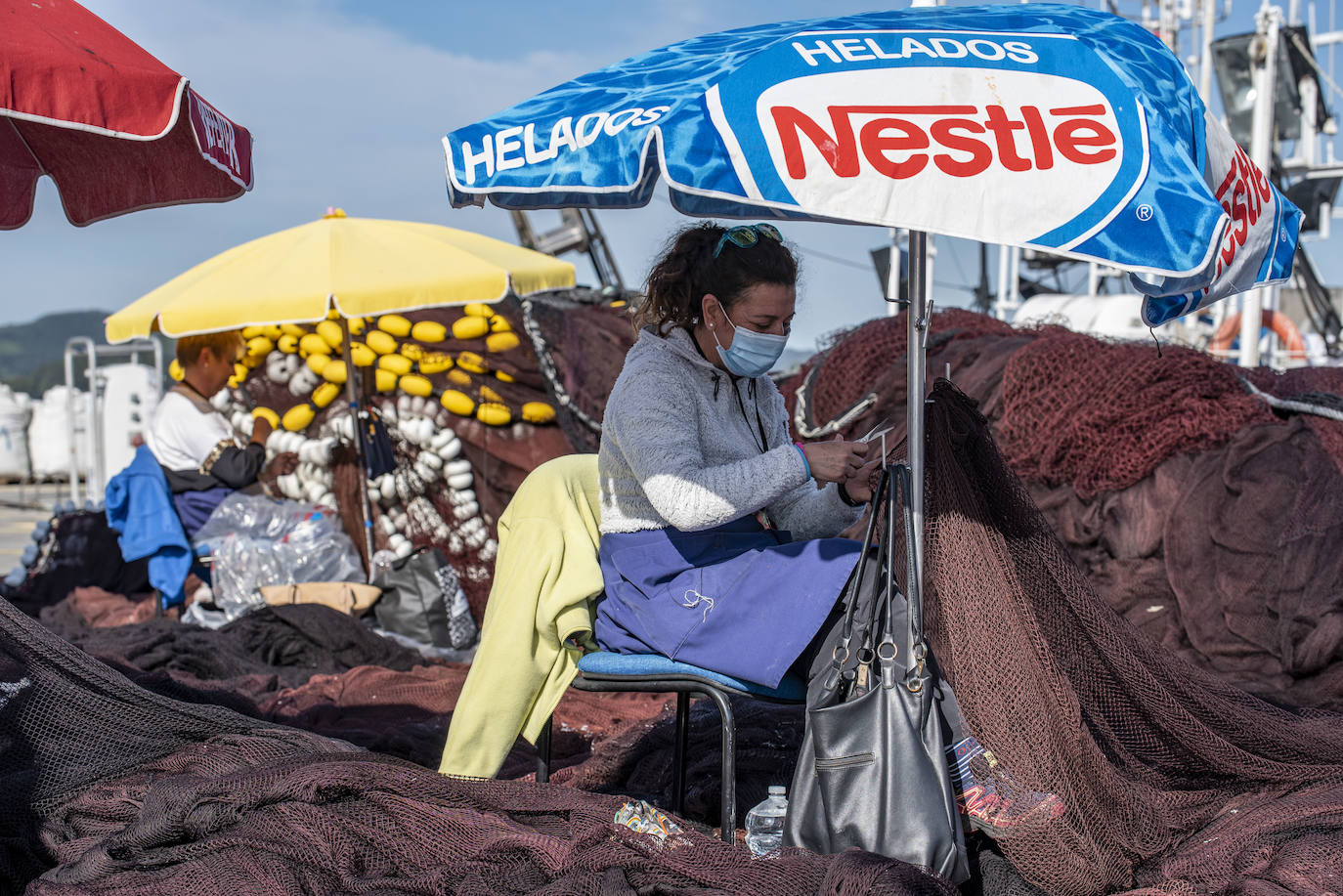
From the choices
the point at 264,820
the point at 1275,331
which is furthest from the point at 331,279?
the point at 1275,331

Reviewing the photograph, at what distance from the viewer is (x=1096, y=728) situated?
301 cm

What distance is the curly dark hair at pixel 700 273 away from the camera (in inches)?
114

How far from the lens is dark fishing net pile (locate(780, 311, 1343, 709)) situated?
4414mm

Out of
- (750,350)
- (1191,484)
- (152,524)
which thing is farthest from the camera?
(152,524)

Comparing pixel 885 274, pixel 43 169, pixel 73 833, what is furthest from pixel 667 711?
pixel 885 274

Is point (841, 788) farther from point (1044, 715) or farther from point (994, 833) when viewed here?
point (1044, 715)

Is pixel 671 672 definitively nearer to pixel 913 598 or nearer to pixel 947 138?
pixel 913 598

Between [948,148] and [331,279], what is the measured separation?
514 centimetres

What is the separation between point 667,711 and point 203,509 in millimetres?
4416

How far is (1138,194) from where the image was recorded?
2.05m

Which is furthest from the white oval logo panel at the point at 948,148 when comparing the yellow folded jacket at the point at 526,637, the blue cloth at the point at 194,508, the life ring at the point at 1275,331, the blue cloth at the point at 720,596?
the life ring at the point at 1275,331

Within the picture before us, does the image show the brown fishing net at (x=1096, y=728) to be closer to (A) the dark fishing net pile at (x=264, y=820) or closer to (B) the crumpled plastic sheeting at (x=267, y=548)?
(A) the dark fishing net pile at (x=264, y=820)

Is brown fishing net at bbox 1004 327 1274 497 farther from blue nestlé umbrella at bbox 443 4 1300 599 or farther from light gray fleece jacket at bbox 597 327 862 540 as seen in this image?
blue nestlé umbrella at bbox 443 4 1300 599

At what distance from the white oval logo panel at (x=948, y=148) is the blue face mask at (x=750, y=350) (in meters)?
0.79
